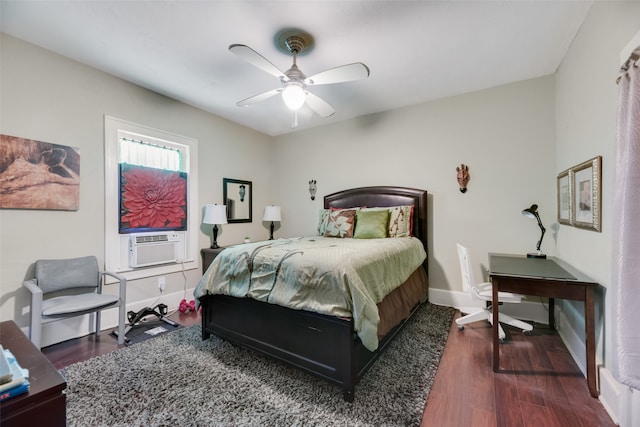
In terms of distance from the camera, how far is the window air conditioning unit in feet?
9.84

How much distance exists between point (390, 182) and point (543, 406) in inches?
107

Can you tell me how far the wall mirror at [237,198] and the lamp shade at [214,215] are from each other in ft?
A: 1.38

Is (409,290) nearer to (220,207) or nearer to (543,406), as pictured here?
(543,406)

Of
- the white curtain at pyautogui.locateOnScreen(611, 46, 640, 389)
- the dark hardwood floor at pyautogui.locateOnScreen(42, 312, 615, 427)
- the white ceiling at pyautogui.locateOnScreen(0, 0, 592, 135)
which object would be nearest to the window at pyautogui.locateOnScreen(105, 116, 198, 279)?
the white ceiling at pyautogui.locateOnScreen(0, 0, 592, 135)

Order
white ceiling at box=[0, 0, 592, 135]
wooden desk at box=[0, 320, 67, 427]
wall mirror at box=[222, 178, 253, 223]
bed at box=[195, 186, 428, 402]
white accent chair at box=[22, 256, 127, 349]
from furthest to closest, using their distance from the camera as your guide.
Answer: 1. wall mirror at box=[222, 178, 253, 223]
2. white accent chair at box=[22, 256, 127, 349]
3. white ceiling at box=[0, 0, 592, 135]
4. bed at box=[195, 186, 428, 402]
5. wooden desk at box=[0, 320, 67, 427]

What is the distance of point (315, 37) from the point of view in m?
2.20

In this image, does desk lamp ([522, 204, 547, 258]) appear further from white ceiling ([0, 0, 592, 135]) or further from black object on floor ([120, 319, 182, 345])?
black object on floor ([120, 319, 182, 345])

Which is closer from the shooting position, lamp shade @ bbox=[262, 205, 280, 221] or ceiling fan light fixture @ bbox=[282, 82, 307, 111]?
ceiling fan light fixture @ bbox=[282, 82, 307, 111]

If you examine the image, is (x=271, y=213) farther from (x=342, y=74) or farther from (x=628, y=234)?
(x=628, y=234)

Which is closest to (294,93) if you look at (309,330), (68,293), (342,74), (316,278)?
(342,74)

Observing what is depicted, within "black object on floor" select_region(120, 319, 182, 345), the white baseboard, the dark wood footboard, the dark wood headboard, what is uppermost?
the dark wood headboard

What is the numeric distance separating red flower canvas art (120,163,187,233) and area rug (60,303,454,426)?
136 cm

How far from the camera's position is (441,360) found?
2.15 m

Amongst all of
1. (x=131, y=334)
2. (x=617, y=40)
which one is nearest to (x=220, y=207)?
(x=131, y=334)
